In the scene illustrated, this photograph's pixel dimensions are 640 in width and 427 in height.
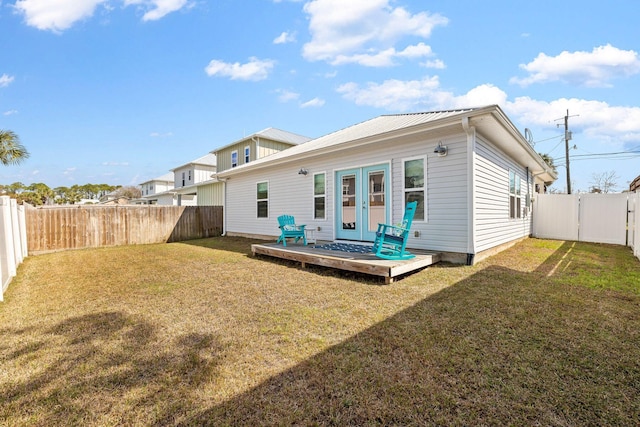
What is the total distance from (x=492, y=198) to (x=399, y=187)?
7.06 feet

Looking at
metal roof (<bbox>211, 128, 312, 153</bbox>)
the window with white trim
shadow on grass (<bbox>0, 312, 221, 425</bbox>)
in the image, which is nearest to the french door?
the window with white trim

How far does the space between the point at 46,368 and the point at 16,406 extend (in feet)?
1.55

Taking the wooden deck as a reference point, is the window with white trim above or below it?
above

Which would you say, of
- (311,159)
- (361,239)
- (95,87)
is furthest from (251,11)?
(95,87)

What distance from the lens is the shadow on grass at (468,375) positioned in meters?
1.68

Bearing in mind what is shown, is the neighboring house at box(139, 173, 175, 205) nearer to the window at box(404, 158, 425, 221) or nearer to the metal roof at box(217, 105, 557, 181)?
the metal roof at box(217, 105, 557, 181)

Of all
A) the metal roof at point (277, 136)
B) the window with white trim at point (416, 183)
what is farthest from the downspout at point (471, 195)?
the metal roof at point (277, 136)

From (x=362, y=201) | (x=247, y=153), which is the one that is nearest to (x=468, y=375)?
(x=362, y=201)

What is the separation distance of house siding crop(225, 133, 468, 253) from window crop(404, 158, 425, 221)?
12cm

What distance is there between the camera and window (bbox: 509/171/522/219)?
8031 millimetres

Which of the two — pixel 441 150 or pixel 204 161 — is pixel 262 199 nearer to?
pixel 441 150

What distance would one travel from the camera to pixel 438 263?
5758mm

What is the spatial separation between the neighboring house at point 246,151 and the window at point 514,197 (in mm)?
11490

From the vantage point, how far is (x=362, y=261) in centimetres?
484
